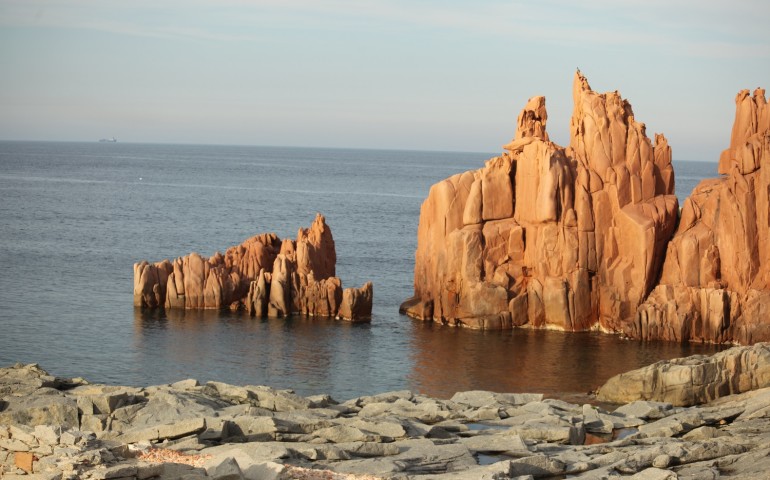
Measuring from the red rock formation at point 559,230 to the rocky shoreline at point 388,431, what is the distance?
19249mm

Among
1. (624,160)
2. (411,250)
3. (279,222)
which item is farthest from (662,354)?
(279,222)

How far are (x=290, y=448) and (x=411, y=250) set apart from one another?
78.5m

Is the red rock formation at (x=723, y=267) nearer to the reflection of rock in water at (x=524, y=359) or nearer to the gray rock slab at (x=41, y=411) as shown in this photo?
the reflection of rock in water at (x=524, y=359)

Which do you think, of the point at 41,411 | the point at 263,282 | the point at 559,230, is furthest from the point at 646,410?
the point at 263,282

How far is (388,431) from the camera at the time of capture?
134 feet

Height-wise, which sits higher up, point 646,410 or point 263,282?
point 263,282

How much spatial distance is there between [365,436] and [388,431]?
4.83 ft

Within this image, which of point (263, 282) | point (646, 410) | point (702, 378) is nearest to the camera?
point (646, 410)

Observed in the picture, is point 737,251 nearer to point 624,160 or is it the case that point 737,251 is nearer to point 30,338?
point 624,160

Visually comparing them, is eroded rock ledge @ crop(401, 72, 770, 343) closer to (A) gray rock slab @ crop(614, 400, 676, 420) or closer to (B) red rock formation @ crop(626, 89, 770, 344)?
(B) red rock formation @ crop(626, 89, 770, 344)

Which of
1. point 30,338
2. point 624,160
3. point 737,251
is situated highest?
point 624,160

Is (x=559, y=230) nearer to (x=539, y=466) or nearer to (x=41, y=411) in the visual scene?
(x=539, y=466)

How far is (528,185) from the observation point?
248 feet

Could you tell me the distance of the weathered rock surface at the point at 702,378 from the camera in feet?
171
